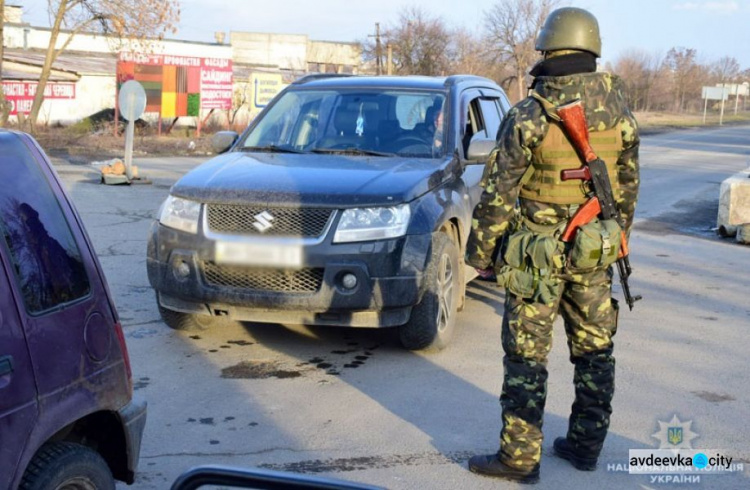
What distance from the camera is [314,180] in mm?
6098

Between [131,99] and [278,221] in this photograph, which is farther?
[131,99]

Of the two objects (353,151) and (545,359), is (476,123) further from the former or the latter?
(545,359)

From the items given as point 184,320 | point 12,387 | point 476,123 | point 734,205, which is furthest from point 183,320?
point 734,205

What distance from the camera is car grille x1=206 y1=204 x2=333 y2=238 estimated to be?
5840 millimetres

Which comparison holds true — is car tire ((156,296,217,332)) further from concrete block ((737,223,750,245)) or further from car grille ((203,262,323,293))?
concrete block ((737,223,750,245))

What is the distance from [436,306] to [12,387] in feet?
12.3

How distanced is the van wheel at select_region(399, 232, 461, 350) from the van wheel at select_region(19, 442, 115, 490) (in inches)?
125

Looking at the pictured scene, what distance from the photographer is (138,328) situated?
684 centimetres

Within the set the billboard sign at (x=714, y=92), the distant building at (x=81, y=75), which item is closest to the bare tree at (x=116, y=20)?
the distant building at (x=81, y=75)

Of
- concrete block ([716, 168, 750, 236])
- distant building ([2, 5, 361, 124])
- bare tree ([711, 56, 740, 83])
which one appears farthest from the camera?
bare tree ([711, 56, 740, 83])

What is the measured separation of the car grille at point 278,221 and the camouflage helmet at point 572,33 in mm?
2095

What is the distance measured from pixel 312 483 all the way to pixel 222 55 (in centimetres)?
5453

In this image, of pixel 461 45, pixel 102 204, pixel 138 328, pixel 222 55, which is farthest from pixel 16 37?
pixel 138 328

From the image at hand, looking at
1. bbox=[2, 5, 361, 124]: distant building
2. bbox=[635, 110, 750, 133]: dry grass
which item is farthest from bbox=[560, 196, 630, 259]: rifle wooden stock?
bbox=[635, 110, 750, 133]: dry grass
